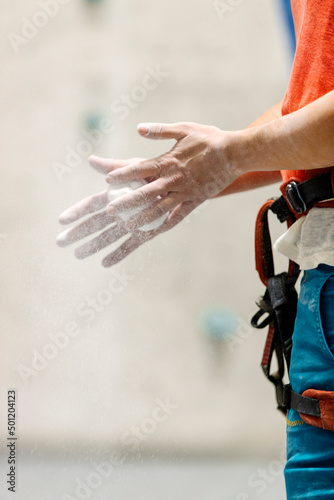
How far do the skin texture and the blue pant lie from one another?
151 millimetres

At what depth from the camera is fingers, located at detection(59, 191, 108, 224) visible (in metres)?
0.77

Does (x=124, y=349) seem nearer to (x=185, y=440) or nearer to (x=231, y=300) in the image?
(x=185, y=440)

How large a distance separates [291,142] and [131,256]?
0.38 meters

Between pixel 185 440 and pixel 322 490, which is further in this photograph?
pixel 185 440

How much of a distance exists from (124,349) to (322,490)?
46cm

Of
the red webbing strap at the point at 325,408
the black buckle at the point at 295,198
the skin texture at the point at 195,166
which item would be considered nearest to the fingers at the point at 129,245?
the skin texture at the point at 195,166

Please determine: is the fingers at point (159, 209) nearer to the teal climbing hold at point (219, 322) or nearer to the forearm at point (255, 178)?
the forearm at point (255, 178)

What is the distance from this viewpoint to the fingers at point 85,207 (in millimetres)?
774

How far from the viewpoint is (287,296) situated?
0.75 m

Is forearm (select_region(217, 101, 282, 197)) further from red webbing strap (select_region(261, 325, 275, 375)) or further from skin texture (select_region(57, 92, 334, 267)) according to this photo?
red webbing strap (select_region(261, 325, 275, 375))

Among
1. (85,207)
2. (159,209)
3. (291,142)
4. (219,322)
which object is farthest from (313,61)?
(219,322)

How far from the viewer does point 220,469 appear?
1.20 m

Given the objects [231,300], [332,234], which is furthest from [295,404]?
[231,300]

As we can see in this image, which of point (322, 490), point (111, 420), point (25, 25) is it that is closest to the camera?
point (322, 490)
